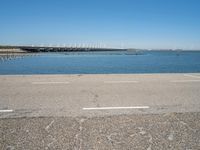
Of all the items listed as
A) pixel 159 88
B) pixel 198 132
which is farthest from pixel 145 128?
pixel 159 88

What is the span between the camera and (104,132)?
4.98 meters

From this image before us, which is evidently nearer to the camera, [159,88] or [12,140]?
[12,140]

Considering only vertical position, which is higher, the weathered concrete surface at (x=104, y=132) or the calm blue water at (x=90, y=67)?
the weathered concrete surface at (x=104, y=132)

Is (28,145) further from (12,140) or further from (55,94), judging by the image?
(55,94)

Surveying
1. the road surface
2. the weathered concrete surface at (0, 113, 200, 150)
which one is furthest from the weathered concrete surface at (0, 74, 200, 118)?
the weathered concrete surface at (0, 113, 200, 150)

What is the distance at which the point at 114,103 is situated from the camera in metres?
7.66

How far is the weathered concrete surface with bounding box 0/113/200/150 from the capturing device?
4379 mm

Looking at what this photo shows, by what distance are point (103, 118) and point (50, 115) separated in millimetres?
1312

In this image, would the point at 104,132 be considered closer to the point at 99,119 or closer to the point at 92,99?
the point at 99,119

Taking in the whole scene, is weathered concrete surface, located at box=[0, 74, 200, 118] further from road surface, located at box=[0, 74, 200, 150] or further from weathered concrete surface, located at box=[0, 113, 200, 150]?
weathered concrete surface, located at box=[0, 113, 200, 150]

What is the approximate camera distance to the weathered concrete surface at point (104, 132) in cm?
438

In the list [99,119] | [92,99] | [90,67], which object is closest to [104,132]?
[99,119]

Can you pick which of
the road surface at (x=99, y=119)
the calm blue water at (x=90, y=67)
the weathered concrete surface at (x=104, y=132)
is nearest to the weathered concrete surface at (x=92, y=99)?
the road surface at (x=99, y=119)

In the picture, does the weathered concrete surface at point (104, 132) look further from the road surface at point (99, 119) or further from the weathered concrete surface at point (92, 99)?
→ the weathered concrete surface at point (92, 99)
